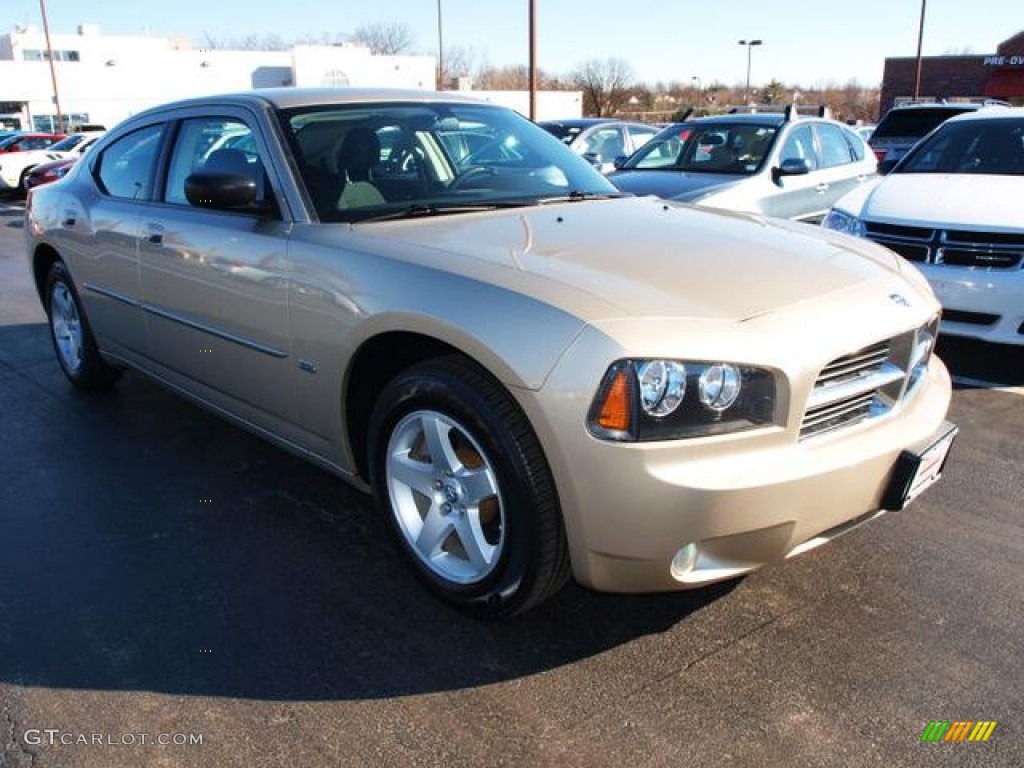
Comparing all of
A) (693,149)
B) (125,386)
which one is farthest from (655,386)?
(693,149)

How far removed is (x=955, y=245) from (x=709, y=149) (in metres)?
3.74

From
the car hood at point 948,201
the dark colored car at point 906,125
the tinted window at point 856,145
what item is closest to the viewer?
the car hood at point 948,201

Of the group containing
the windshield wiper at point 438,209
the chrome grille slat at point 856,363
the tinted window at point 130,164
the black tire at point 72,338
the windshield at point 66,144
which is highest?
the tinted window at point 130,164

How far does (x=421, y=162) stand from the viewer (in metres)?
3.55

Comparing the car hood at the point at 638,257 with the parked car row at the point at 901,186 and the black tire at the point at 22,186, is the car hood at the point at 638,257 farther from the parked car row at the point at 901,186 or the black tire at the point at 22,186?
the black tire at the point at 22,186

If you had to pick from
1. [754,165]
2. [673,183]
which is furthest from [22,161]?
[754,165]

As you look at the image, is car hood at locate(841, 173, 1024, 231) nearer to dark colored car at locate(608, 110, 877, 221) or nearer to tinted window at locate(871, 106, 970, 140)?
dark colored car at locate(608, 110, 877, 221)

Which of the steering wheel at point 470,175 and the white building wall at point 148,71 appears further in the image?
the white building wall at point 148,71

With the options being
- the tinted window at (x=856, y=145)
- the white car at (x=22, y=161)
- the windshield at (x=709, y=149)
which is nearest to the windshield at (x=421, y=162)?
the windshield at (x=709, y=149)

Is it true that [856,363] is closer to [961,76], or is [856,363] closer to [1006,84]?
[1006,84]

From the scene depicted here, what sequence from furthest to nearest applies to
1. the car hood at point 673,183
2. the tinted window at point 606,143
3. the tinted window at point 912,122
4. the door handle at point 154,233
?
1. the tinted window at point 912,122
2. the tinted window at point 606,143
3. the car hood at point 673,183
4. the door handle at point 154,233

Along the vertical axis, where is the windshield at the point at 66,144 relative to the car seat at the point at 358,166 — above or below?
below

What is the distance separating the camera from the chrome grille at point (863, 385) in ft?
7.84

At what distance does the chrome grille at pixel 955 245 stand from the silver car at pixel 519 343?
6.80ft
